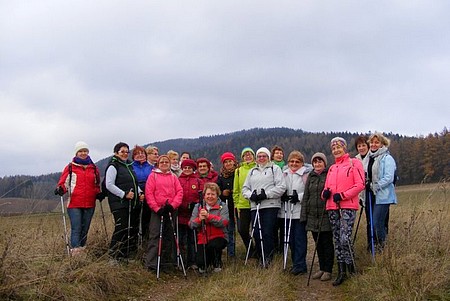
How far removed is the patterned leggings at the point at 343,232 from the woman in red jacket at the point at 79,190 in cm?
419

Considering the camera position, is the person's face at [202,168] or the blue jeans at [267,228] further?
the person's face at [202,168]

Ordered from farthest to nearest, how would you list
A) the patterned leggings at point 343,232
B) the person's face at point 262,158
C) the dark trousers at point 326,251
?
the person's face at point 262,158, the dark trousers at point 326,251, the patterned leggings at point 343,232

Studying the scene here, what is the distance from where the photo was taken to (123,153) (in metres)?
7.43

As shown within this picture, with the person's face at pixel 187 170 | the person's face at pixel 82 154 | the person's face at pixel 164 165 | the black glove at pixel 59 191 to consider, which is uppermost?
the person's face at pixel 82 154

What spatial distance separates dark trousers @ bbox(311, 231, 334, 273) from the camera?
6.73 m

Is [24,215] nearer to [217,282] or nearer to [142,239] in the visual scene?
[142,239]

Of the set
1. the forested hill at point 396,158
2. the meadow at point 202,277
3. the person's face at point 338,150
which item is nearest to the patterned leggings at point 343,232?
the meadow at point 202,277

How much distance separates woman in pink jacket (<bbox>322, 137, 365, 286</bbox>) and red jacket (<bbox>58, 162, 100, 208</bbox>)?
4041mm

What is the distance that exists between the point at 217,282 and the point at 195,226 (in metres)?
1.52

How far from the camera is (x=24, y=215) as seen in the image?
604cm

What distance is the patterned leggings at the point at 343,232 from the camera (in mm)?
6328

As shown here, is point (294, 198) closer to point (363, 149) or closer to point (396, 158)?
point (363, 149)

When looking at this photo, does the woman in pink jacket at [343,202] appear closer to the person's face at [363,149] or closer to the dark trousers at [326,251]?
the dark trousers at [326,251]

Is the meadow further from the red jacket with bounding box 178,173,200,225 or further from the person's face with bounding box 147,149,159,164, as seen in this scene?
the person's face with bounding box 147,149,159,164
